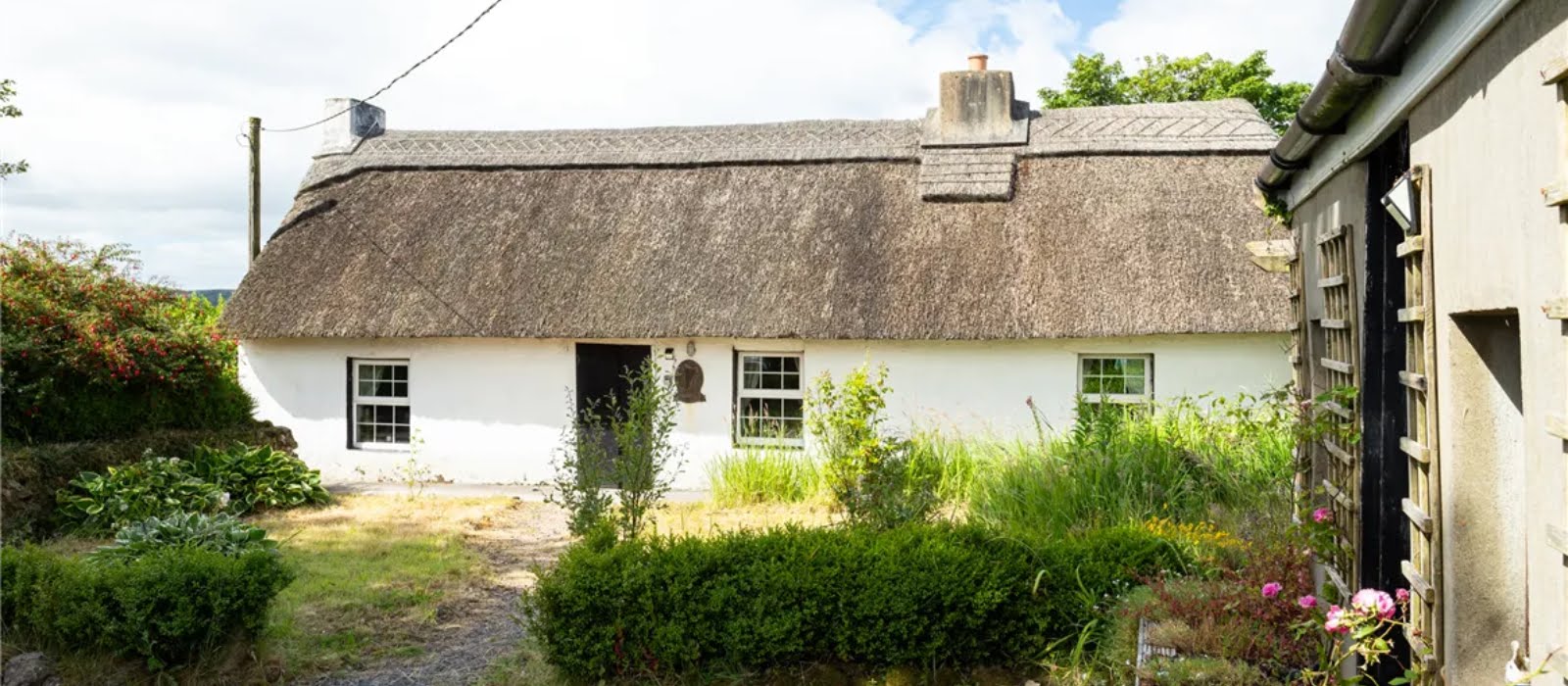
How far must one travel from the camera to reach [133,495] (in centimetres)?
910

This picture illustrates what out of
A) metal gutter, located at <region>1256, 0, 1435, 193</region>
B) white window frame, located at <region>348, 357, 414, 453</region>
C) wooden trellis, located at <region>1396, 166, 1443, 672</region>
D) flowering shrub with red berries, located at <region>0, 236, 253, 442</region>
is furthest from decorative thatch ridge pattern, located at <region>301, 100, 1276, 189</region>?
wooden trellis, located at <region>1396, 166, 1443, 672</region>

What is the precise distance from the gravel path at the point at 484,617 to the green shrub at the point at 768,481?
1545 mm

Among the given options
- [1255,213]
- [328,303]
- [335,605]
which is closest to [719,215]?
[328,303]

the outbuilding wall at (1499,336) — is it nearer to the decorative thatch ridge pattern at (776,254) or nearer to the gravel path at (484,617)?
the gravel path at (484,617)

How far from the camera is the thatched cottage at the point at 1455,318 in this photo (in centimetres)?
242

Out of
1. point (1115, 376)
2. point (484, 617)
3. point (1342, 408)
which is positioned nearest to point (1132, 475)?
point (1342, 408)

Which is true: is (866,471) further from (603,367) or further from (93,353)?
(93,353)

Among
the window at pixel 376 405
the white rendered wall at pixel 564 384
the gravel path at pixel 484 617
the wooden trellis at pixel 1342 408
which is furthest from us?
the window at pixel 376 405

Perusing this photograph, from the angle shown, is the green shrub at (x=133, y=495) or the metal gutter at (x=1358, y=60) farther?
the green shrub at (x=133, y=495)

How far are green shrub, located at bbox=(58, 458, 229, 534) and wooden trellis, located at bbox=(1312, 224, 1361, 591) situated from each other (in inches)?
317

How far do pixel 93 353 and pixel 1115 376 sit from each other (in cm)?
930

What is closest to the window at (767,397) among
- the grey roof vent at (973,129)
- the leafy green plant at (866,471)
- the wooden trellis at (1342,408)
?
the grey roof vent at (973,129)

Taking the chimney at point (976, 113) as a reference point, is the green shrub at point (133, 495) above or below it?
below

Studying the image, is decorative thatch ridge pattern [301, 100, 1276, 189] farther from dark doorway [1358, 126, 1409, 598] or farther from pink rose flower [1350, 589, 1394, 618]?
pink rose flower [1350, 589, 1394, 618]
